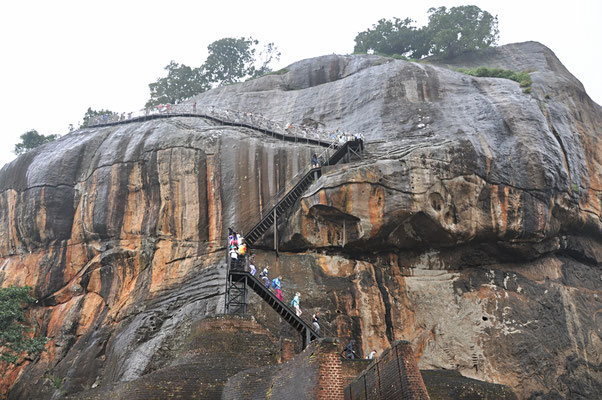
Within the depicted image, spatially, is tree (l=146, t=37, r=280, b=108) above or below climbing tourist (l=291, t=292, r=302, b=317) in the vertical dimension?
above

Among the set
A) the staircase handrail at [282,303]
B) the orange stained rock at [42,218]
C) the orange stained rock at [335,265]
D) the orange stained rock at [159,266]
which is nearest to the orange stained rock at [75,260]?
the orange stained rock at [42,218]

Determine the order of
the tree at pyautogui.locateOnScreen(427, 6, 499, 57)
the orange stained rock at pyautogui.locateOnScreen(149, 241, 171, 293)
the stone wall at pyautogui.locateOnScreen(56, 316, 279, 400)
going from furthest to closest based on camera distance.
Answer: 1. the tree at pyautogui.locateOnScreen(427, 6, 499, 57)
2. the orange stained rock at pyautogui.locateOnScreen(149, 241, 171, 293)
3. the stone wall at pyautogui.locateOnScreen(56, 316, 279, 400)

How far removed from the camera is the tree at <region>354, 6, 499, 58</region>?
4559cm

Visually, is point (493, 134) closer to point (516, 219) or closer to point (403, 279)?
point (516, 219)

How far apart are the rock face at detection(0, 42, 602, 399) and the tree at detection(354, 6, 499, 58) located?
12.6 metres

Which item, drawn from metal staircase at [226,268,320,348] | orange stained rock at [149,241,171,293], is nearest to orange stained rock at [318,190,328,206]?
metal staircase at [226,268,320,348]

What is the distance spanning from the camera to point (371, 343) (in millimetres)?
26031

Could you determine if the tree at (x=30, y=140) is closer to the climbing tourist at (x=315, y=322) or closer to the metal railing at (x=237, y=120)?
the metal railing at (x=237, y=120)

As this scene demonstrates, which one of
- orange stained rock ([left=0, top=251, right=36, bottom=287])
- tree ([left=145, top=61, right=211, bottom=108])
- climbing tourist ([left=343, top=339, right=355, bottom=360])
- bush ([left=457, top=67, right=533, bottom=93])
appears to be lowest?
climbing tourist ([left=343, top=339, right=355, bottom=360])

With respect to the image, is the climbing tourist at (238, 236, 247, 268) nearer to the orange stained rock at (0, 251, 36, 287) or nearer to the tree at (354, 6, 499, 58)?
the orange stained rock at (0, 251, 36, 287)

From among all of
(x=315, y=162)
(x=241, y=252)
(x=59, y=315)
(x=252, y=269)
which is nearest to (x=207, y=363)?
(x=241, y=252)

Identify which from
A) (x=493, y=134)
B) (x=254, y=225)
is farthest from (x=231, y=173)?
(x=493, y=134)

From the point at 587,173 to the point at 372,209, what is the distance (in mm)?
12752

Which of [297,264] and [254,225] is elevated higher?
[254,225]
